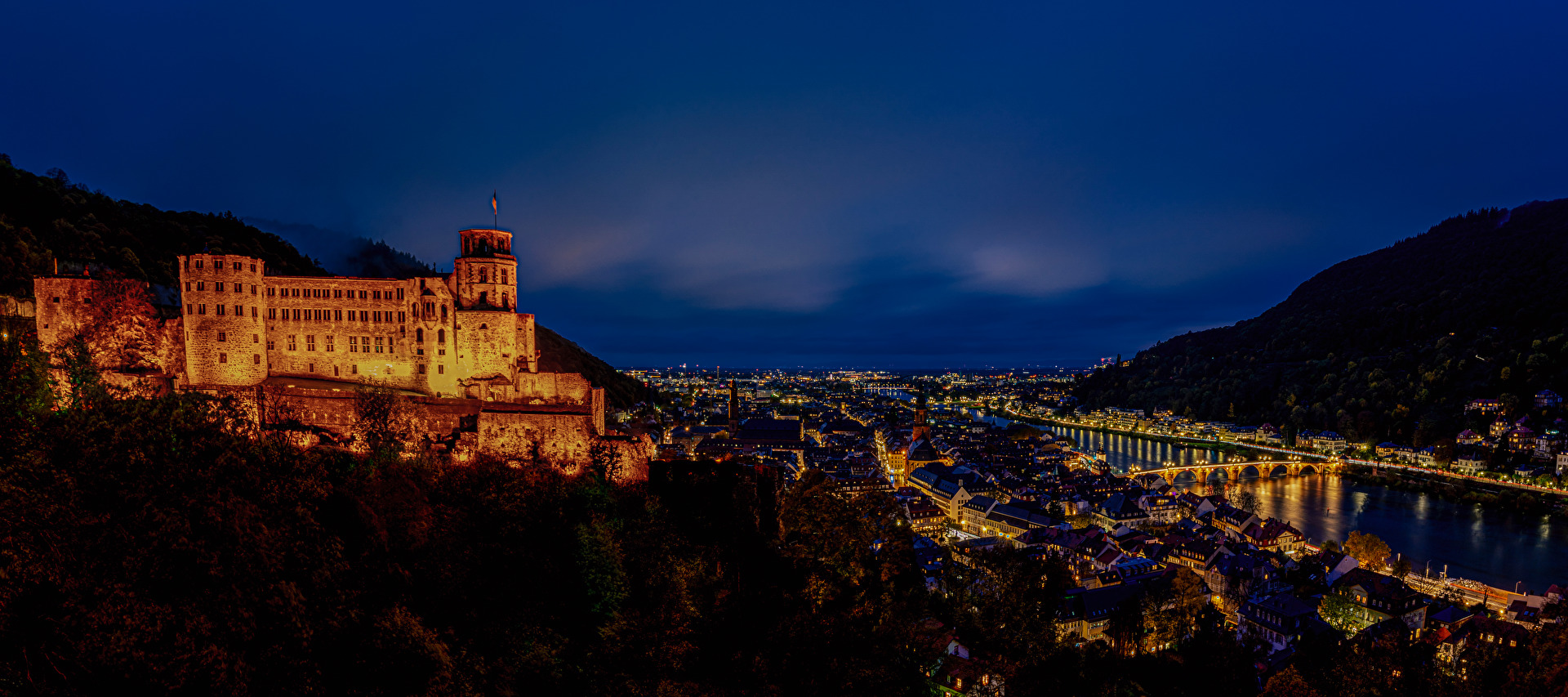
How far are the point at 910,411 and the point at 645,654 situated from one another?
10291cm

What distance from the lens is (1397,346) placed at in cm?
8912

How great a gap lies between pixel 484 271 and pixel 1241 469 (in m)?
69.6

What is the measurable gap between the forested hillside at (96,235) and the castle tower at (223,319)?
4.74 metres

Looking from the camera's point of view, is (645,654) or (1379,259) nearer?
(645,654)

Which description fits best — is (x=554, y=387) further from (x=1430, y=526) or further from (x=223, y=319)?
(x=1430, y=526)

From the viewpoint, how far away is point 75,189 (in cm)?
3712

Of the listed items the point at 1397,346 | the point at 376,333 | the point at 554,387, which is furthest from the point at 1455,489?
the point at 376,333

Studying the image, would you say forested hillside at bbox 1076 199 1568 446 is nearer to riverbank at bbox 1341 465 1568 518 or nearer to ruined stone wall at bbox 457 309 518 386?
riverbank at bbox 1341 465 1568 518

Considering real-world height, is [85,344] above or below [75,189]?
below

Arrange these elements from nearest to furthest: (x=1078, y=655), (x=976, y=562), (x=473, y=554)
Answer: (x=473, y=554) → (x=1078, y=655) → (x=976, y=562)

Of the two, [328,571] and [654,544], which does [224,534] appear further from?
[654,544]

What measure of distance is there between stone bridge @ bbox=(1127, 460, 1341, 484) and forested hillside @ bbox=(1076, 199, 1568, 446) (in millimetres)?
10619

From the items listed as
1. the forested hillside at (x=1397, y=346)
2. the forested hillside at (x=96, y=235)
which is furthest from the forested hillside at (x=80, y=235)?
the forested hillside at (x=1397, y=346)

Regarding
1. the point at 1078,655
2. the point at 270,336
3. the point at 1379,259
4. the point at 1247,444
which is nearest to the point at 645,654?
the point at 1078,655
